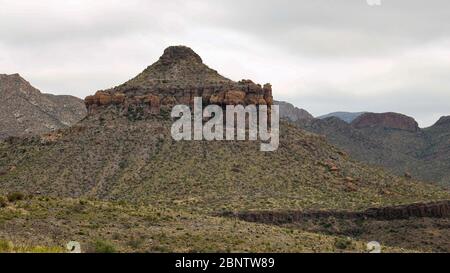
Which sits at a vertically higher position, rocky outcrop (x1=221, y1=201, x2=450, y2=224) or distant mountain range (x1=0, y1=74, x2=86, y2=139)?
distant mountain range (x1=0, y1=74, x2=86, y2=139)

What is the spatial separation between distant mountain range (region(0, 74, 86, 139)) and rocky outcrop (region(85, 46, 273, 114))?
3879 cm

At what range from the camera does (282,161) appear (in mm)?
110562

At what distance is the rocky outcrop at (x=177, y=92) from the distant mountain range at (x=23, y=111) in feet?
127

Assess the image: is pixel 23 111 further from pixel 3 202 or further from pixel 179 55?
pixel 3 202

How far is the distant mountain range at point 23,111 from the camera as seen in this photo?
16612 cm

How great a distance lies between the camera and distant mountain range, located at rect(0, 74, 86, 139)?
545ft

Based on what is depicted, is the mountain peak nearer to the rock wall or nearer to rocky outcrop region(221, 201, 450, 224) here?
the rock wall

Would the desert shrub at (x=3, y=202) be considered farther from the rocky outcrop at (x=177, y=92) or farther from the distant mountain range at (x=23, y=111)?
the distant mountain range at (x=23, y=111)

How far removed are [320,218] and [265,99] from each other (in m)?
42.6

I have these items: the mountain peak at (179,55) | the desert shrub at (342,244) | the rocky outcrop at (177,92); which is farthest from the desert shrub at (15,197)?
the mountain peak at (179,55)

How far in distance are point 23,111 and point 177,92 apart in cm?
6489

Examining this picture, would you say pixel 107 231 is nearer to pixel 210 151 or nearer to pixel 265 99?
pixel 210 151

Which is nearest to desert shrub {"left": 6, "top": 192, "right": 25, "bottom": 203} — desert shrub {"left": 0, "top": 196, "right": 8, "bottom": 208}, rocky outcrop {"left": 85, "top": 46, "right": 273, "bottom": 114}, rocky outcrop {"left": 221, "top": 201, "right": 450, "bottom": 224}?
desert shrub {"left": 0, "top": 196, "right": 8, "bottom": 208}
